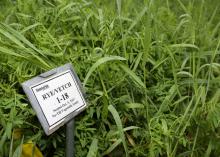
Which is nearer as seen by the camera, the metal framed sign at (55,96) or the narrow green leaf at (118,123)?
the metal framed sign at (55,96)

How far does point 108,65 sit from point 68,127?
32 cm

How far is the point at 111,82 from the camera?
1451mm

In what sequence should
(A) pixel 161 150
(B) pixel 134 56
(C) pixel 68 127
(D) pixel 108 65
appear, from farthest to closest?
(B) pixel 134 56 < (D) pixel 108 65 < (A) pixel 161 150 < (C) pixel 68 127

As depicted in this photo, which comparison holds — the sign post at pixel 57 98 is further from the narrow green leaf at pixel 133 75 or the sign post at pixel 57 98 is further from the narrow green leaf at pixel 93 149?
the narrow green leaf at pixel 133 75

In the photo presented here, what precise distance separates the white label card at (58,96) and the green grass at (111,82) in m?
0.06

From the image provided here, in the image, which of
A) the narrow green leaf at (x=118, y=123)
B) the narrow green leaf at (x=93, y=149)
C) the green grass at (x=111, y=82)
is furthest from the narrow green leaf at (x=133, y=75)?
the narrow green leaf at (x=93, y=149)

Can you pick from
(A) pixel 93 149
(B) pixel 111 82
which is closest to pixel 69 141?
(A) pixel 93 149

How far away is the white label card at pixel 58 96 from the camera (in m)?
1.19

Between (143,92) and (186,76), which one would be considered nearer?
(143,92)

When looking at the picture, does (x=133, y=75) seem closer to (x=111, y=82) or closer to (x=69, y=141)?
(x=111, y=82)

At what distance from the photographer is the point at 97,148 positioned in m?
1.29

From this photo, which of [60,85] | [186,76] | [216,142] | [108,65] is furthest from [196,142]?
[60,85]

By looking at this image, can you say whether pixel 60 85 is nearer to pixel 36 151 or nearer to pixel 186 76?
pixel 36 151

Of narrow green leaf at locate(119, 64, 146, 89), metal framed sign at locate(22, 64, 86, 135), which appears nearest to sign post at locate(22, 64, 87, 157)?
metal framed sign at locate(22, 64, 86, 135)
